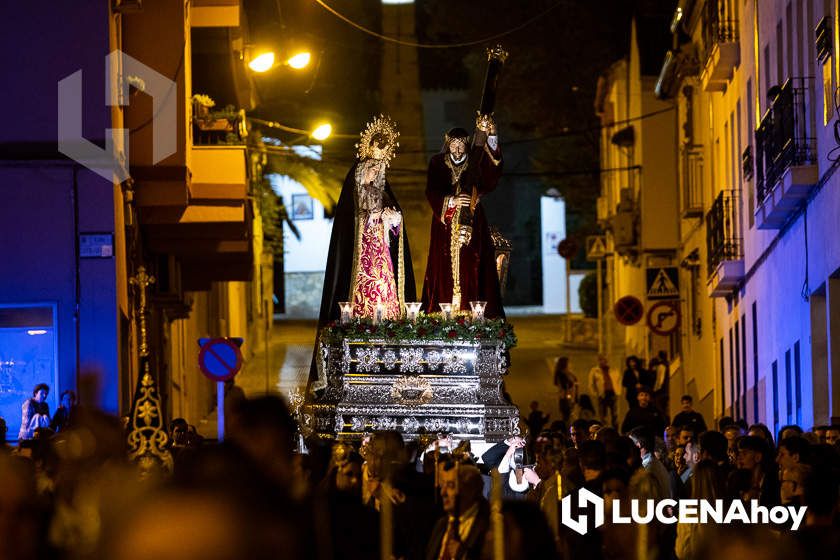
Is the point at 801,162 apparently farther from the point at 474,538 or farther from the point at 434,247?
the point at 474,538

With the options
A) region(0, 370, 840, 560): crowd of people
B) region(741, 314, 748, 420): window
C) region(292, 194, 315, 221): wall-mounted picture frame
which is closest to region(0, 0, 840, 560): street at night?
region(0, 370, 840, 560): crowd of people

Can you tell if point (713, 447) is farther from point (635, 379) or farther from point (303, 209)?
point (303, 209)

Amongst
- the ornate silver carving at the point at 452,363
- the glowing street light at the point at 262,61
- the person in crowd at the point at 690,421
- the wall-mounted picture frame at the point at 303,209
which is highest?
the glowing street light at the point at 262,61

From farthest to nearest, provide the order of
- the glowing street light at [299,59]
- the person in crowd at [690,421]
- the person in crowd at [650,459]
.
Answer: the glowing street light at [299,59] → the person in crowd at [690,421] → the person in crowd at [650,459]

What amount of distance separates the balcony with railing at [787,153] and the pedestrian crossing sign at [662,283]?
6.07 meters

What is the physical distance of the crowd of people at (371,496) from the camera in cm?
424

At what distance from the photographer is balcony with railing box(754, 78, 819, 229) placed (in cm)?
2120

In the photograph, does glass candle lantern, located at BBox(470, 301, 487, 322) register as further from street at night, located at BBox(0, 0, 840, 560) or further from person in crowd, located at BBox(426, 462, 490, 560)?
person in crowd, located at BBox(426, 462, 490, 560)

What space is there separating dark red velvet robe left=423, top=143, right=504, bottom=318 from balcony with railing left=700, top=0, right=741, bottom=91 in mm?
10468

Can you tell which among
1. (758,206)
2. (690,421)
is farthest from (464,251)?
(758,206)

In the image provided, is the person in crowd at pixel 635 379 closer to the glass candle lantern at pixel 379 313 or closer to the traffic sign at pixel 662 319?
the traffic sign at pixel 662 319

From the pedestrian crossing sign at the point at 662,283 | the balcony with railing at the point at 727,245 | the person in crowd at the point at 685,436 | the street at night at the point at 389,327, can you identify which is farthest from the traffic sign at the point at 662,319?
the person in crowd at the point at 685,436

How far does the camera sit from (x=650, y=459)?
1367 centimetres

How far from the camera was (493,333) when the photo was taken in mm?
19641
